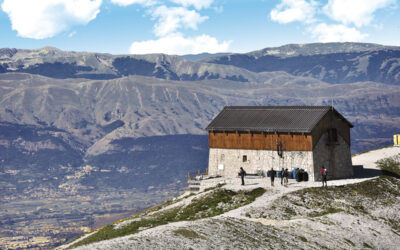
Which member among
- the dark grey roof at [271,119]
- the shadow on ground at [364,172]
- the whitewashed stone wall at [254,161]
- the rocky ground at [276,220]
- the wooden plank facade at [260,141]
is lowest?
the rocky ground at [276,220]

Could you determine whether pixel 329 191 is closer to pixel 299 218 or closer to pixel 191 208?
pixel 299 218

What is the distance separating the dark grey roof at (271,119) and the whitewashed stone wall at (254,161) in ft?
10.7

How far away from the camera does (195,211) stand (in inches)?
2329

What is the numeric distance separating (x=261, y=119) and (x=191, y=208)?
26530 mm

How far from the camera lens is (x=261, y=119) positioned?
83.2m

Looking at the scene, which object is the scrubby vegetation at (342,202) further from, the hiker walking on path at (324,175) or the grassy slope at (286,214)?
the hiker walking on path at (324,175)

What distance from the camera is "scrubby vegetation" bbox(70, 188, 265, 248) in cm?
5244

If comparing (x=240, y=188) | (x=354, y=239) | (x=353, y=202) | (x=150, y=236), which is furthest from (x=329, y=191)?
(x=150, y=236)

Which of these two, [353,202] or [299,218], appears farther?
[353,202]

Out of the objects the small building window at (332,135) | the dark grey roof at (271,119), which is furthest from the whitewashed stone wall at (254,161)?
the small building window at (332,135)

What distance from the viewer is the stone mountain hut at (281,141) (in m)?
76.8

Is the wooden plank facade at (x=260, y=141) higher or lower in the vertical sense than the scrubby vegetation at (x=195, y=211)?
higher

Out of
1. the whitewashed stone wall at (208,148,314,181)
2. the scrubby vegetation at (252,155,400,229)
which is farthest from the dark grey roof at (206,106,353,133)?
the scrubby vegetation at (252,155,400,229)

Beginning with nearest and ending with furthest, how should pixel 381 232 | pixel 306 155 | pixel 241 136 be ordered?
pixel 381 232 → pixel 306 155 → pixel 241 136
